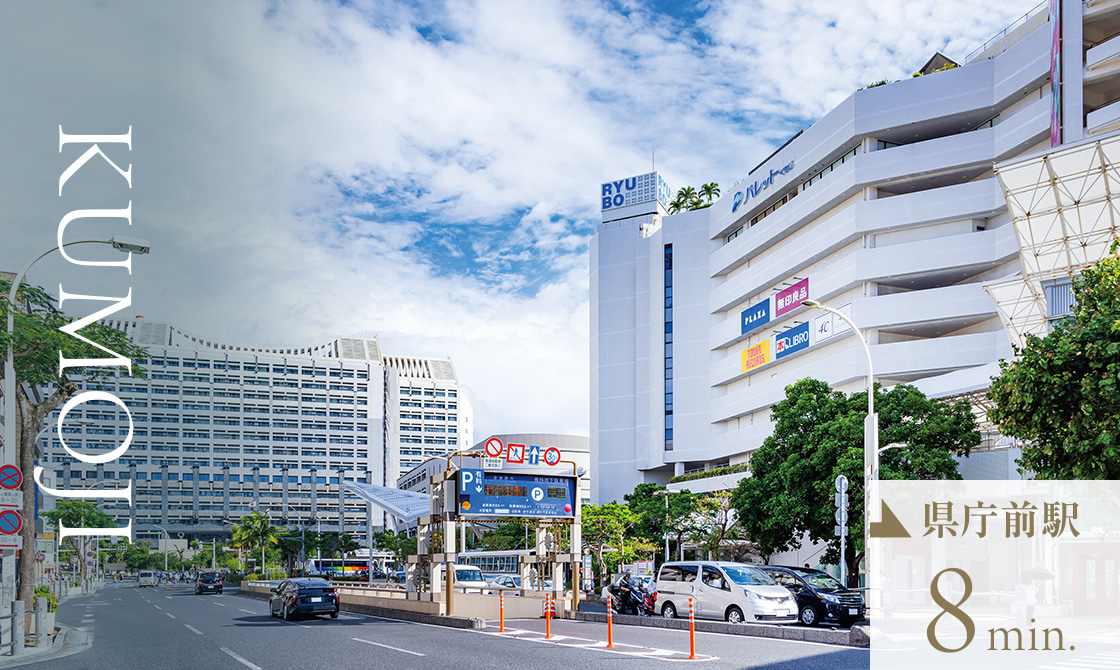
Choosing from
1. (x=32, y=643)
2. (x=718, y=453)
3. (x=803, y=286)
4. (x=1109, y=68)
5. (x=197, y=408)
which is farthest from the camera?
(x=197, y=408)

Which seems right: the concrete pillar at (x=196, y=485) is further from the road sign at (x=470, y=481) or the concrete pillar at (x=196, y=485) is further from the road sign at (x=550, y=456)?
the road sign at (x=470, y=481)

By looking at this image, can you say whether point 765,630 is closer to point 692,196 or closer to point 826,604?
point 826,604

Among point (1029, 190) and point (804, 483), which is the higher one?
point (1029, 190)

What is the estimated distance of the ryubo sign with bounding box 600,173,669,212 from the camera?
333ft

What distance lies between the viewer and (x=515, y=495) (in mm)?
29641

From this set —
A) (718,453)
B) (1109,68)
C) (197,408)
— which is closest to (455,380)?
(197,408)

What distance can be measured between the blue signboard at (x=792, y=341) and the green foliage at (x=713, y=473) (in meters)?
8.83

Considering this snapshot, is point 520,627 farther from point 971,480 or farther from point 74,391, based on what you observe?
point 971,480

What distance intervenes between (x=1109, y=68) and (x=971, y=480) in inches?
922

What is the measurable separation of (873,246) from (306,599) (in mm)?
45690

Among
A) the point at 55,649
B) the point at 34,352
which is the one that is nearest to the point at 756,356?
the point at 34,352

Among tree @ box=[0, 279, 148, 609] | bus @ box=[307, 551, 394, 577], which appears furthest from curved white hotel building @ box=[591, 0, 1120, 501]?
tree @ box=[0, 279, 148, 609]

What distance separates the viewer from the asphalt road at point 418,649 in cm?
1528

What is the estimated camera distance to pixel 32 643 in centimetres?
2125
